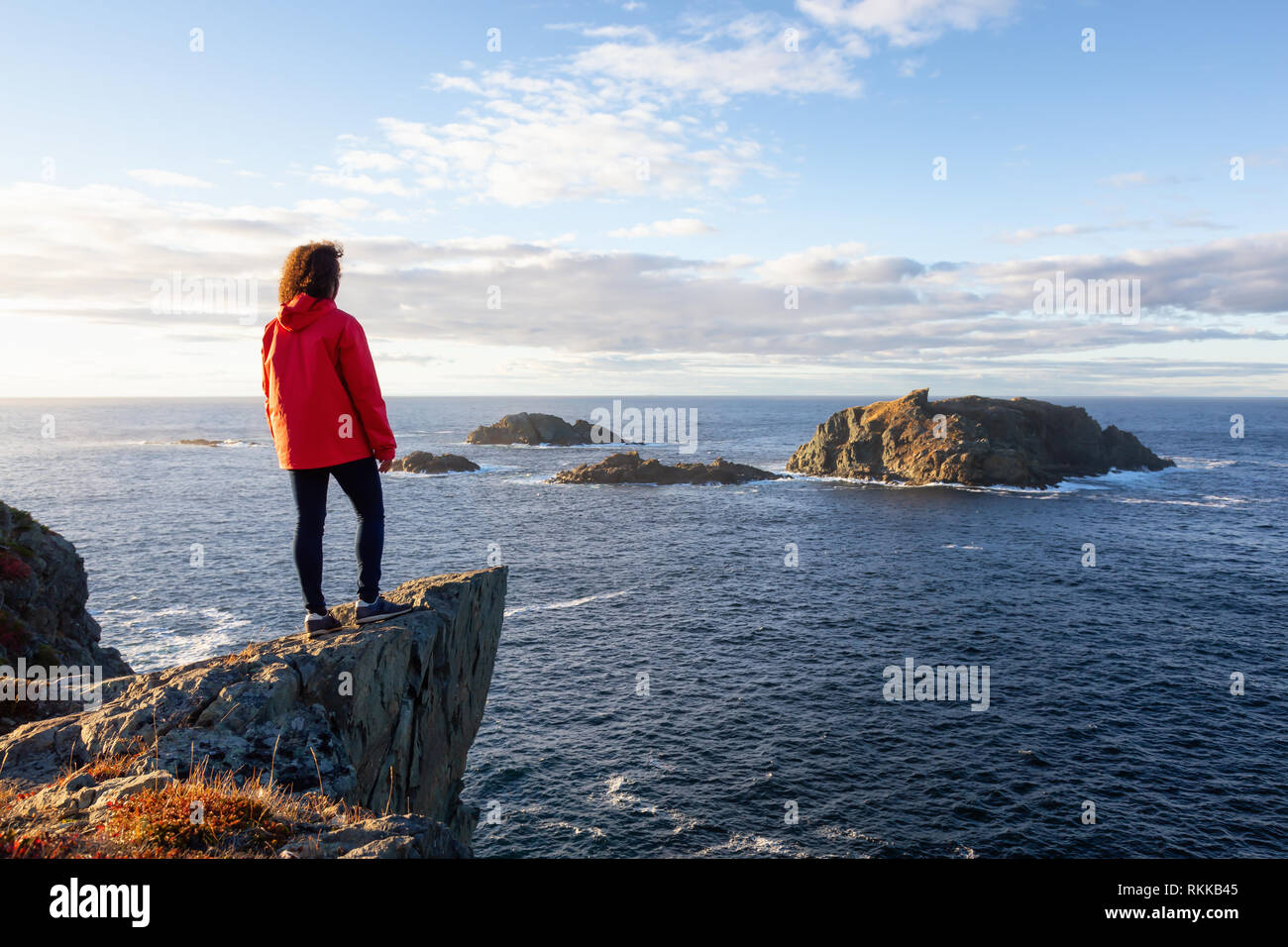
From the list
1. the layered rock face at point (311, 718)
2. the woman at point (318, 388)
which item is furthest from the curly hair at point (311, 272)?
the layered rock face at point (311, 718)

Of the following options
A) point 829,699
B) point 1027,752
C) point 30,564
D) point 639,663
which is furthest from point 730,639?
point 30,564

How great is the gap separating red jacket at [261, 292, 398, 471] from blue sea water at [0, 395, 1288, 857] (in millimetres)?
22258

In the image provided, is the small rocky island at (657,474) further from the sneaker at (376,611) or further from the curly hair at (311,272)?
the curly hair at (311,272)

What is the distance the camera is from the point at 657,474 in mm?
114938

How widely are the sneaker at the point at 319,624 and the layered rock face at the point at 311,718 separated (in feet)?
0.49

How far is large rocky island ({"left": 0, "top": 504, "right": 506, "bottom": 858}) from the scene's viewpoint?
Result: 5.48 m

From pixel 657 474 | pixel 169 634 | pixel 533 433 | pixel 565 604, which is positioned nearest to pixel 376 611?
pixel 169 634

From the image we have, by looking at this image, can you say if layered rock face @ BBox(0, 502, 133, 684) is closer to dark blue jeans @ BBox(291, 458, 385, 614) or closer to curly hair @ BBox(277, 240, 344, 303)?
dark blue jeans @ BBox(291, 458, 385, 614)

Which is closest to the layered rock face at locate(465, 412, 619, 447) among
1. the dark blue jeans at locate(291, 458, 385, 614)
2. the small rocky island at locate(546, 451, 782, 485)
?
the small rocky island at locate(546, 451, 782, 485)

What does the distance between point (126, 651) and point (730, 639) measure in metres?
35.9

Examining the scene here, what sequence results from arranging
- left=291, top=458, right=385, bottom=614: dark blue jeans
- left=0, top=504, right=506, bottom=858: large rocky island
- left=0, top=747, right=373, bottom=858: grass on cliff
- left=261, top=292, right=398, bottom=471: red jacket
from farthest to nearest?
left=291, top=458, right=385, bottom=614: dark blue jeans → left=261, top=292, right=398, bottom=471: red jacket → left=0, top=504, right=506, bottom=858: large rocky island → left=0, top=747, right=373, bottom=858: grass on cliff

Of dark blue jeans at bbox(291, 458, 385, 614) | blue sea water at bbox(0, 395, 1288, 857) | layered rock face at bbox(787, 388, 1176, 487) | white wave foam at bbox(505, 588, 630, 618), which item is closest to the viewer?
dark blue jeans at bbox(291, 458, 385, 614)

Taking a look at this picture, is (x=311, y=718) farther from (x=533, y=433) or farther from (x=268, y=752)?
(x=533, y=433)
